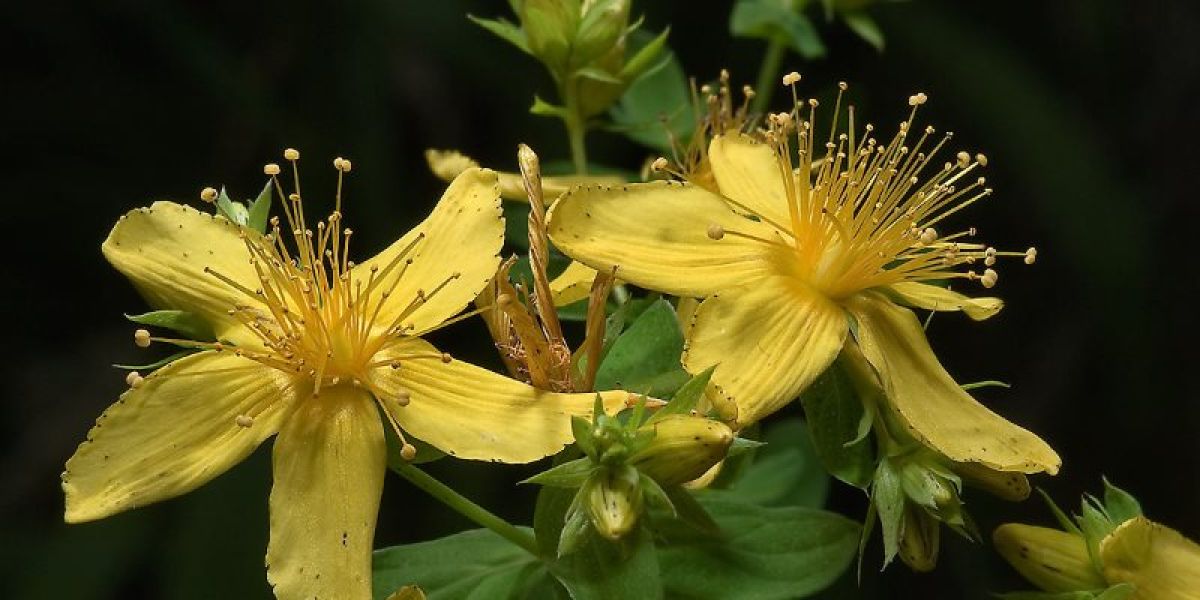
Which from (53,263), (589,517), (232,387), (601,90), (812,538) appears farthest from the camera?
(53,263)

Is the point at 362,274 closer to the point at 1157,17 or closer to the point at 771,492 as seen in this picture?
the point at 771,492

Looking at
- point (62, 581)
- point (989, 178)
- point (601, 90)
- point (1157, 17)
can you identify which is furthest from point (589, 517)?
point (1157, 17)

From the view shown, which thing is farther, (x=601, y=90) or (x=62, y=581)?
(x=62, y=581)

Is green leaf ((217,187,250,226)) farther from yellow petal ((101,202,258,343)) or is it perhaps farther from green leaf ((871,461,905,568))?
green leaf ((871,461,905,568))

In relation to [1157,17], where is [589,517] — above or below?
below

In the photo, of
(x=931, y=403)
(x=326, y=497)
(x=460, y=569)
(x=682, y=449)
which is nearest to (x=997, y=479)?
(x=931, y=403)

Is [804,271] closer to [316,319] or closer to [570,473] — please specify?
[570,473]

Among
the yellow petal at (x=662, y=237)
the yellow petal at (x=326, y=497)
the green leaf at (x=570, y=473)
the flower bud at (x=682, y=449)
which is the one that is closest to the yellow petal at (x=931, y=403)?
the yellow petal at (x=662, y=237)
